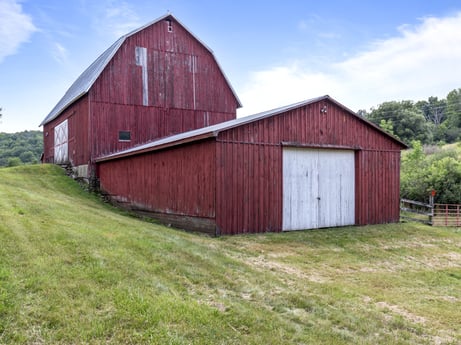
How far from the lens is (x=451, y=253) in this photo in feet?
31.7

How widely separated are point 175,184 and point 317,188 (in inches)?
169

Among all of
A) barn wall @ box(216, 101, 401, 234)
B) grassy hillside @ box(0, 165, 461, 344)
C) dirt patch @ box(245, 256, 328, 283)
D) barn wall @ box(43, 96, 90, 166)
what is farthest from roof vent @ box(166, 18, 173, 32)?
dirt patch @ box(245, 256, 328, 283)

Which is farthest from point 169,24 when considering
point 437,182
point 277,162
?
point 437,182

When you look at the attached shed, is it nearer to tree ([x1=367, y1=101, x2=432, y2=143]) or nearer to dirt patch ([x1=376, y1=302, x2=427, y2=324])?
dirt patch ([x1=376, y1=302, x2=427, y2=324])

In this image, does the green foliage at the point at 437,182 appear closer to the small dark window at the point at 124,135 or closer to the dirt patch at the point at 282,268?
the small dark window at the point at 124,135

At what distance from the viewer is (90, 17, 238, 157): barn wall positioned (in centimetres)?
1728

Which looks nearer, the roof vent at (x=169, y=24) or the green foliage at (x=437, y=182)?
the roof vent at (x=169, y=24)

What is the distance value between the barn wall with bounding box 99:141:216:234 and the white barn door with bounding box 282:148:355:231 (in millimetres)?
2380

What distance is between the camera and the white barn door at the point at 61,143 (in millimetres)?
20938

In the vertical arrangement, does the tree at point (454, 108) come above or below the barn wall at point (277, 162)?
above

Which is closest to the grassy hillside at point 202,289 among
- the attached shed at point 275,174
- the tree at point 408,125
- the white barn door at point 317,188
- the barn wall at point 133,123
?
the attached shed at point 275,174

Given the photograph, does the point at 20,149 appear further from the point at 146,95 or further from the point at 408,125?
the point at 408,125

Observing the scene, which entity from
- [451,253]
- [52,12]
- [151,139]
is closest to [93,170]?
[151,139]

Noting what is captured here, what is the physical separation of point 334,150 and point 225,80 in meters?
9.70
